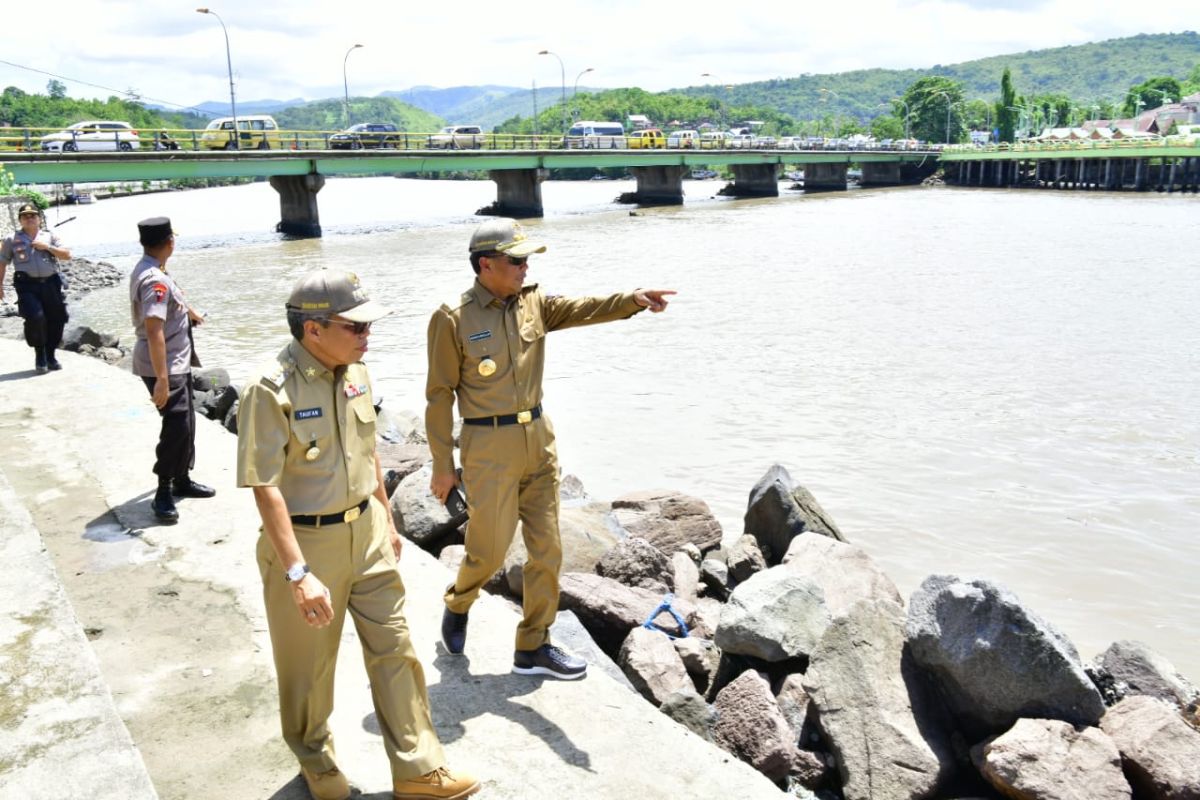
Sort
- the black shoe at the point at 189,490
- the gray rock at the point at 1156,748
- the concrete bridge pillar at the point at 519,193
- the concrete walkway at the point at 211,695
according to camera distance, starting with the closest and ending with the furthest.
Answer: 1. the concrete walkway at the point at 211,695
2. the gray rock at the point at 1156,748
3. the black shoe at the point at 189,490
4. the concrete bridge pillar at the point at 519,193

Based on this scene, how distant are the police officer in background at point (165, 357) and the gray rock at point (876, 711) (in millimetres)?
4188

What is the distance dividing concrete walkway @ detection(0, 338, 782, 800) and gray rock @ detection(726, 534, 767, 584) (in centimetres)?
247

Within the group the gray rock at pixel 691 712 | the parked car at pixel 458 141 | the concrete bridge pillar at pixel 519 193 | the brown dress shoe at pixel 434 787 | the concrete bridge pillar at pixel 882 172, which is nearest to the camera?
the brown dress shoe at pixel 434 787

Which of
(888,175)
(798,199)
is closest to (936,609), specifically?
(798,199)

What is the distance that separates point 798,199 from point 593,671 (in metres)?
70.4

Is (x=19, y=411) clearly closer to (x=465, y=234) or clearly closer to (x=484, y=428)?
(x=484, y=428)

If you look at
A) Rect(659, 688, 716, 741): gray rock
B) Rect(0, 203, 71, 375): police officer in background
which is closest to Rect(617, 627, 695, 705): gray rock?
Rect(659, 688, 716, 741): gray rock

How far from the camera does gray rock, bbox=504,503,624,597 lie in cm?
621

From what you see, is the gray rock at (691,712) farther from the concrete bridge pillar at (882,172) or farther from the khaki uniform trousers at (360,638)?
the concrete bridge pillar at (882,172)

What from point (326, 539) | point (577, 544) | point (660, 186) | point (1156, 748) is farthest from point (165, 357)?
point (660, 186)

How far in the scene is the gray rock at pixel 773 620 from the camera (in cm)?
544

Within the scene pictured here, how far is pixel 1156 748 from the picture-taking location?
4555 mm

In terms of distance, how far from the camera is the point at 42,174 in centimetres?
3434

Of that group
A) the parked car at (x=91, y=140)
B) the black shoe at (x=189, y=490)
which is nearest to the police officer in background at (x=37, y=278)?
the black shoe at (x=189, y=490)
